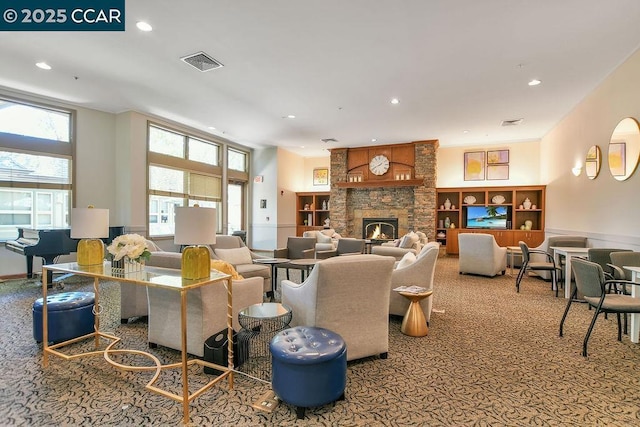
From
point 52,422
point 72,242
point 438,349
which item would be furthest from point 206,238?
point 72,242

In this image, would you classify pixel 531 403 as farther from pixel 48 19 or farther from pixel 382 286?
Result: pixel 48 19

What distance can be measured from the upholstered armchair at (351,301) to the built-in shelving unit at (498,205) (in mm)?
7418

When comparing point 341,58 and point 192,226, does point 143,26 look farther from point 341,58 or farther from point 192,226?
point 192,226

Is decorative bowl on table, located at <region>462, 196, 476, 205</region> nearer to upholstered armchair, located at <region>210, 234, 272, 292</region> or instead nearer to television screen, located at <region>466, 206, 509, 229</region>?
television screen, located at <region>466, 206, 509, 229</region>

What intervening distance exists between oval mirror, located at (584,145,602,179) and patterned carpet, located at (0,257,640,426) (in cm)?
295

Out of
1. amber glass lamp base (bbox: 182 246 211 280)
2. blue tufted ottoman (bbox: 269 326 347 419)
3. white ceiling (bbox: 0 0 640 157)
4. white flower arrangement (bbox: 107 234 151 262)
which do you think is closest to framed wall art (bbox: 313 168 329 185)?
white ceiling (bbox: 0 0 640 157)

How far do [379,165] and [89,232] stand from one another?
8244 millimetres

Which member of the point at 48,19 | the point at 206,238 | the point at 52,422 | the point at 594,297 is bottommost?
the point at 52,422

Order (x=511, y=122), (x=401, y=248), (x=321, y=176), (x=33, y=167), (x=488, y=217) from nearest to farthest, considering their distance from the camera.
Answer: (x=33, y=167)
(x=401, y=248)
(x=511, y=122)
(x=488, y=217)
(x=321, y=176)

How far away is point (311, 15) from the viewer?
3410 millimetres

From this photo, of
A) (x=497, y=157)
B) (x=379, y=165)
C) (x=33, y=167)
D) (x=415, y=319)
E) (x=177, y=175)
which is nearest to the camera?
(x=415, y=319)

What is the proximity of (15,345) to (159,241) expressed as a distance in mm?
4541

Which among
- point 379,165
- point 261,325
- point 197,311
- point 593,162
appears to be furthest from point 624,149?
point 379,165

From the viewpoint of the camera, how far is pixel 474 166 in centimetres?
948
